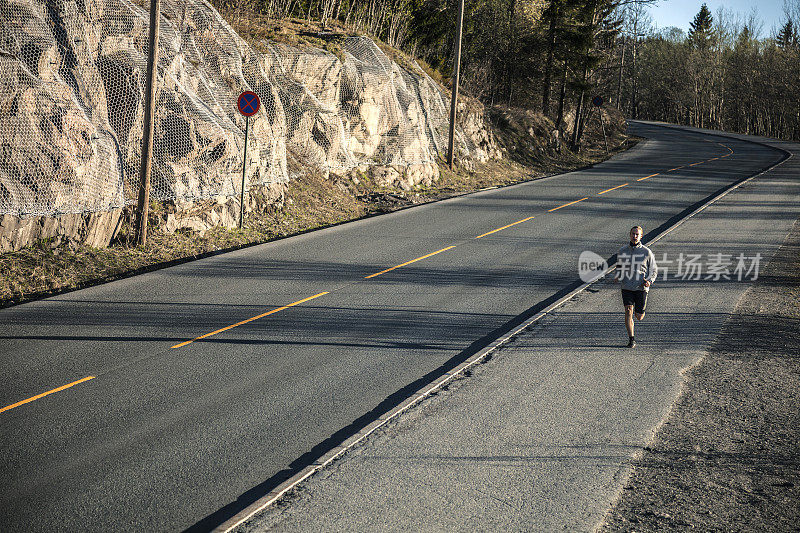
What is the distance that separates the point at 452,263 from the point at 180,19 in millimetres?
11681

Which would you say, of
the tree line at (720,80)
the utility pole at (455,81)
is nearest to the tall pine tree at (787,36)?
the tree line at (720,80)

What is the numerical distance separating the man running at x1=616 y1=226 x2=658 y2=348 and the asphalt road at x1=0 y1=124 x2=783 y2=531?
209 cm

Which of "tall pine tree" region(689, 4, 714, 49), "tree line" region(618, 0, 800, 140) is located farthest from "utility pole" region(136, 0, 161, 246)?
"tall pine tree" region(689, 4, 714, 49)

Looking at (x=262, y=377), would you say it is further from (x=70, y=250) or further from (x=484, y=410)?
(x=70, y=250)

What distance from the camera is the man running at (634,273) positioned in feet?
31.3

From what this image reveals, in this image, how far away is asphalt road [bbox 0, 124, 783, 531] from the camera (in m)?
5.71

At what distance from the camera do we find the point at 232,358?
881cm

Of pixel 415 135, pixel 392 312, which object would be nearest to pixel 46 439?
pixel 392 312

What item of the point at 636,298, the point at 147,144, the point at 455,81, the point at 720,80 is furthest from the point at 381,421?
the point at 720,80

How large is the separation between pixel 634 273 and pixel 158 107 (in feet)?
42.3

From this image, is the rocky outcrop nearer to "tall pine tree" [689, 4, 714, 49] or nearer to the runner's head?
the runner's head

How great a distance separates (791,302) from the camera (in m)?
12.3

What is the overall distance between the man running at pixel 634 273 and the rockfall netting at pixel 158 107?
11.1 m

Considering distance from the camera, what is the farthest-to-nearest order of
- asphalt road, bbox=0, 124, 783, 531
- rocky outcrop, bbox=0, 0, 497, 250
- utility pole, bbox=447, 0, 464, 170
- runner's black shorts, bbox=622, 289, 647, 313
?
1. utility pole, bbox=447, 0, 464, 170
2. rocky outcrop, bbox=0, 0, 497, 250
3. runner's black shorts, bbox=622, 289, 647, 313
4. asphalt road, bbox=0, 124, 783, 531
